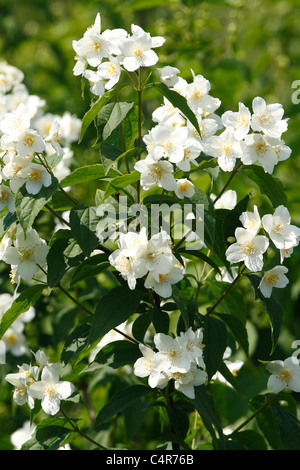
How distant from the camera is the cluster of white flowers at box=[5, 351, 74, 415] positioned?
1543mm

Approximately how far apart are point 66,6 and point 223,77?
4.18 meters

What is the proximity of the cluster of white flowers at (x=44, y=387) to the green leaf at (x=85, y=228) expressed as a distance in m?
0.36

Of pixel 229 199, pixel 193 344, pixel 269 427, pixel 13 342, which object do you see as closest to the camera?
pixel 193 344

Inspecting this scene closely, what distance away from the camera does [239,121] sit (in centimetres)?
144

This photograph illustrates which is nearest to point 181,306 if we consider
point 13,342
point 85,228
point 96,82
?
point 85,228

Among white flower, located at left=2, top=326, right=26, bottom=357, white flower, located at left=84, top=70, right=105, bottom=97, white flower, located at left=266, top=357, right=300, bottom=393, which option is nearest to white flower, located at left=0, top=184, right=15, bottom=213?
white flower, located at left=84, top=70, right=105, bottom=97

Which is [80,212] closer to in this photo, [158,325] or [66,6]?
[158,325]

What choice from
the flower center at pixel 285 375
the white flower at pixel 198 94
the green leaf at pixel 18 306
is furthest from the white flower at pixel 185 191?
the flower center at pixel 285 375

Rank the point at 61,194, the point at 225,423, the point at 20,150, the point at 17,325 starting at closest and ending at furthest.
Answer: the point at 20,150 → the point at 61,194 → the point at 17,325 → the point at 225,423

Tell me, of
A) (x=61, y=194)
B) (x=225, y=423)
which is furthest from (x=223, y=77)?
(x=61, y=194)

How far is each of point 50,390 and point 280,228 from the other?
2.21 ft

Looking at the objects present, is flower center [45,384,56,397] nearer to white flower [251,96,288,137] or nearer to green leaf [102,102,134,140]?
green leaf [102,102,134,140]

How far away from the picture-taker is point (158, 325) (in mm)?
1467

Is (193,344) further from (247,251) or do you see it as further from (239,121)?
(239,121)
